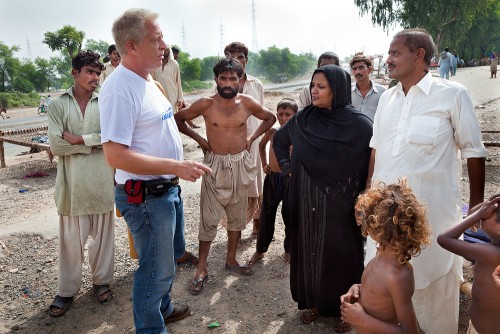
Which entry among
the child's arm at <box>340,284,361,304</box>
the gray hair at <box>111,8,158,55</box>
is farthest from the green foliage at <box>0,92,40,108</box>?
Answer: the child's arm at <box>340,284,361,304</box>

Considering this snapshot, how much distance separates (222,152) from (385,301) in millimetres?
2199

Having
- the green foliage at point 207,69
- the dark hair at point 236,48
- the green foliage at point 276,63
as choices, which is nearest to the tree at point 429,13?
the green foliage at point 276,63

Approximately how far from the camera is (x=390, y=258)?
2.04 meters

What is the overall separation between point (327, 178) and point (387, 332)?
3.85ft

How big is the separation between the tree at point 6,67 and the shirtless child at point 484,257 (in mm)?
52794

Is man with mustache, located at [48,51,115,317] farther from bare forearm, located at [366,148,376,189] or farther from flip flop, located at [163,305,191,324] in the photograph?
bare forearm, located at [366,148,376,189]

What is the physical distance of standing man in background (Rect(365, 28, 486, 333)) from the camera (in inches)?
100.0

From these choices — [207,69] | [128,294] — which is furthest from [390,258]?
[207,69]

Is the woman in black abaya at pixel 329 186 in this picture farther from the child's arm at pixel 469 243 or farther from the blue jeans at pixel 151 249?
the blue jeans at pixel 151 249

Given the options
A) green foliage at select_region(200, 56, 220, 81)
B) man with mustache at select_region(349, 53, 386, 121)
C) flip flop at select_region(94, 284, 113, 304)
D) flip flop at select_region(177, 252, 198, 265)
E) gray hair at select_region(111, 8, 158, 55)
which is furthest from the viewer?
green foliage at select_region(200, 56, 220, 81)

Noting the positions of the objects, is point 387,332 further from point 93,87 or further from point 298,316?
point 93,87

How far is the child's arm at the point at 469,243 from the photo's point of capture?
203 cm

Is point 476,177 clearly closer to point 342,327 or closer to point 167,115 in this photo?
point 342,327

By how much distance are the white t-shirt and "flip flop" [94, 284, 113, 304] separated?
55.6 inches
